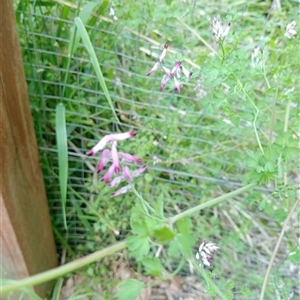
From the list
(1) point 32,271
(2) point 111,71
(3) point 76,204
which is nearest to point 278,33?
(2) point 111,71

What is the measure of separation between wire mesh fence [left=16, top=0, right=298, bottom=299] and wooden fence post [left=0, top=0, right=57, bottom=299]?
13 centimetres

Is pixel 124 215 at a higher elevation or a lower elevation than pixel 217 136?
lower

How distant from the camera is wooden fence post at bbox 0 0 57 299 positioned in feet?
2.26

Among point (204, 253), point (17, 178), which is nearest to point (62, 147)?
point (17, 178)

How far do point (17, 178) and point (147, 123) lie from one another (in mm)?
344

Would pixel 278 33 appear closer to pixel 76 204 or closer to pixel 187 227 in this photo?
pixel 76 204

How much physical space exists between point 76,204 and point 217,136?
0.35 meters

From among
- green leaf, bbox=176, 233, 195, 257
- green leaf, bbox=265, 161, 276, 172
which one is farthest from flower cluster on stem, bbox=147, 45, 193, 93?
green leaf, bbox=176, 233, 195, 257

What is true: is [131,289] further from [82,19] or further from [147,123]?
[147,123]

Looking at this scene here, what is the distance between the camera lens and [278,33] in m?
1.03

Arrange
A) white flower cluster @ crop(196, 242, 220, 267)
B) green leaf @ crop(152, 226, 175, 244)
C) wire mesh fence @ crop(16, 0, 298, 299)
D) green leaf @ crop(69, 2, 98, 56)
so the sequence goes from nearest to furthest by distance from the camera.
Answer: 1. green leaf @ crop(152, 226, 175, 244)
2. white flower cluster @ crop(196, 242, 220, 267)
3. green leaf @ crop(69, 2, 98, 56)
4. wire mesh fence @ crop(16, 0, 298, 299)

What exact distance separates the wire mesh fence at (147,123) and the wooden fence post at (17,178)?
0.13 meters

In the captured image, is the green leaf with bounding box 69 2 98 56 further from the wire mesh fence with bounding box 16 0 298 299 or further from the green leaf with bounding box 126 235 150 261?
the green leaf with bounding box 126 235 150 261

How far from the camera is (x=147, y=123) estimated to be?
1058 millimetres
